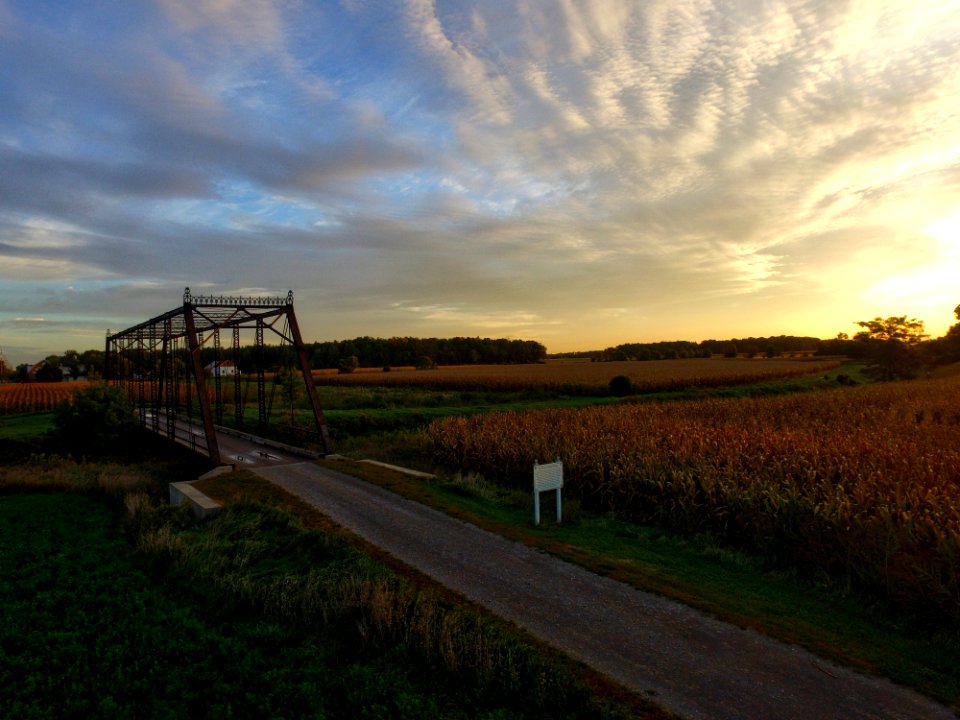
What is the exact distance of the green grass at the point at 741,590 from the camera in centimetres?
675

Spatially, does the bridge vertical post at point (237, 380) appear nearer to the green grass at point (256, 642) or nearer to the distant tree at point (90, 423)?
the distant tree at point (90, 423)

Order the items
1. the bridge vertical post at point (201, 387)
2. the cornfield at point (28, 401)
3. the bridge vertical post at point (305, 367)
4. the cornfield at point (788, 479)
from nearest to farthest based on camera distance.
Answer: the cornfield at point (788, 479) → the bridge vertical post at point (201, 387) → the bridge vertical post at point (305, 367) → the cornfield at point (28, 401)

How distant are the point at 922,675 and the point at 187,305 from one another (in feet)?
63.4

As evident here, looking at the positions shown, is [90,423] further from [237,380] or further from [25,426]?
[25,426]

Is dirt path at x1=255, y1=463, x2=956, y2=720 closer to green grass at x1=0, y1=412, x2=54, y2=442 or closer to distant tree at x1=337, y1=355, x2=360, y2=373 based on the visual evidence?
green grass at x1=0, y1=412, x2=54, y2=442

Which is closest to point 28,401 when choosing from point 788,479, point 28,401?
point 28,401

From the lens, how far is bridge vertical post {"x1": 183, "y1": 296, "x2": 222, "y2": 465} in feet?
58.9

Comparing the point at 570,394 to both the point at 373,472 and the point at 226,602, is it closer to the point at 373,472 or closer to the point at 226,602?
the point at 373,472

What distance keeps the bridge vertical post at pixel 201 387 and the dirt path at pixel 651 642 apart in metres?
8.66

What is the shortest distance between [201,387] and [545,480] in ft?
37.5

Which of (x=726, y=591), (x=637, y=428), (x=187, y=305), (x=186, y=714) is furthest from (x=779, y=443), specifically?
(x=187, y=305)

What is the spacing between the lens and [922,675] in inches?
250

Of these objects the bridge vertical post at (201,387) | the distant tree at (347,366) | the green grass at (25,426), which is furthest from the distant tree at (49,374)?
the bridge vertical post at (201,387)

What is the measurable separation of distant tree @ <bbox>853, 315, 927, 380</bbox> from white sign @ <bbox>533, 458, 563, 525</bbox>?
214 feet
